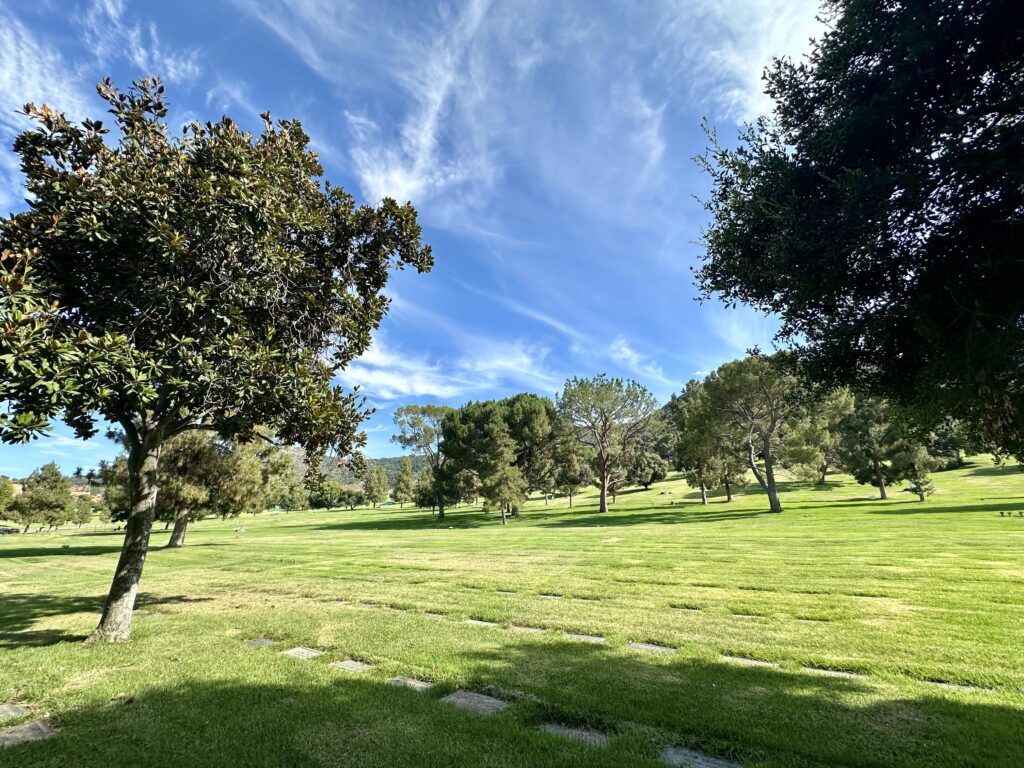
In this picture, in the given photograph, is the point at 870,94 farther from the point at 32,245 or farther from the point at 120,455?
the point at 120,455

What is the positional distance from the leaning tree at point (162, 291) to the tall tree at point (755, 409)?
34.9m

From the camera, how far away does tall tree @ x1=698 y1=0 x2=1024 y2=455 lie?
4.70 meters

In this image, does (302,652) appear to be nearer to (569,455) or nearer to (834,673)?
(834,673)

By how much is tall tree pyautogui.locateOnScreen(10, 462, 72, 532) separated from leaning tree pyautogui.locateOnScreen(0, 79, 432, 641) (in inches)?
2509

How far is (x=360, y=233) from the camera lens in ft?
33.3

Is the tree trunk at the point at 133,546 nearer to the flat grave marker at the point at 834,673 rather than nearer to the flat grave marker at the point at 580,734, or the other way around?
the flat grave marker at the point at 580,734

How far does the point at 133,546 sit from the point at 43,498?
6434 centimetres

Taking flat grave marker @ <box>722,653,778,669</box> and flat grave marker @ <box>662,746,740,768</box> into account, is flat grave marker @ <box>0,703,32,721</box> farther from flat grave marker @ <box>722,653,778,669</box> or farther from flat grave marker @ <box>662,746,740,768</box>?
flat grave marker @ <box>722,653,778,669</box>

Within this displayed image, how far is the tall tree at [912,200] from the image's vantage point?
4703mm

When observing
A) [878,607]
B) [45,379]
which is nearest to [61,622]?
[45,379]

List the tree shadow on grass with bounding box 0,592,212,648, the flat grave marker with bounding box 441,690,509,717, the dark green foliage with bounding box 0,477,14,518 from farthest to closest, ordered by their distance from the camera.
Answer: the dark green foliage with bounding box 0,477,14,518, the tree shadow on grass with bounding box 0,592,212,648, the flat grave marker with bounding box 441,690,509,717

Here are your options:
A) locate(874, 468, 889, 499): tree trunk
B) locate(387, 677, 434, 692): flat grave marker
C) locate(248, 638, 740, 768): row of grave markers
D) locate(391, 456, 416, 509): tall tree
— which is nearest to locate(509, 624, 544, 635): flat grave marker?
locate(248, 638, 740, 768): row of grave markers

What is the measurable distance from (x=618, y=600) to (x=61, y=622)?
11654 mm

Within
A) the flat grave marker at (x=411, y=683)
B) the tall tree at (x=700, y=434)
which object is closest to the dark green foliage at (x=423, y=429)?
the tall tree at (x=700, y=434)
